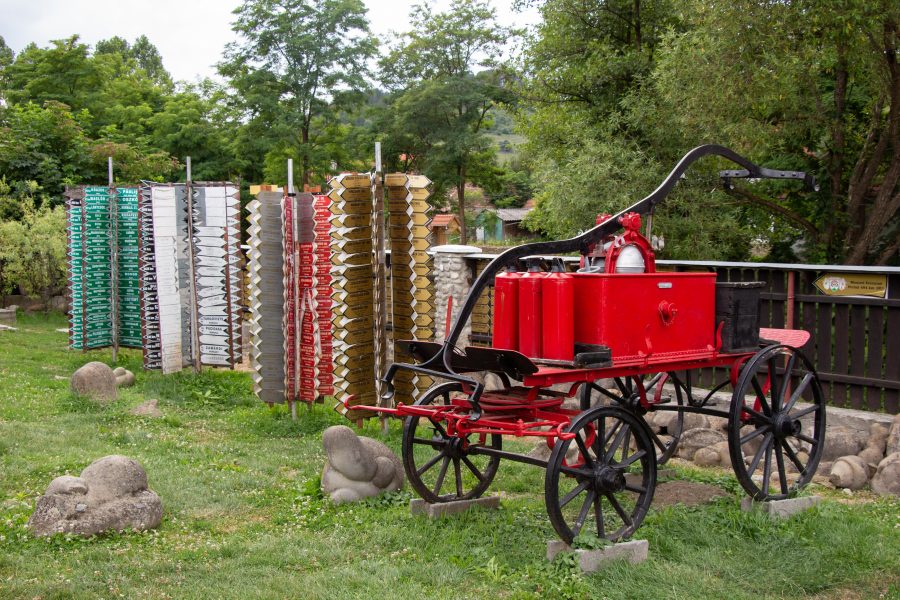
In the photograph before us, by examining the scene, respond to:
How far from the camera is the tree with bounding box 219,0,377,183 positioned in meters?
38.0

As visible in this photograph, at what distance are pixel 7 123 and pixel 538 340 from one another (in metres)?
29.5

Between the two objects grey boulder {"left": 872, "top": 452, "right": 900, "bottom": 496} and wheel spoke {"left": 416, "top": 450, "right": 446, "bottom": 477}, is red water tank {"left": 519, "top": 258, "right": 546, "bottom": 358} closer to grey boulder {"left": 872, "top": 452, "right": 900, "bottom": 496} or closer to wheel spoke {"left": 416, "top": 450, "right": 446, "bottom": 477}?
wheel spoke {"left": 416, "top": 450, "right": 446, "bottom": 477}

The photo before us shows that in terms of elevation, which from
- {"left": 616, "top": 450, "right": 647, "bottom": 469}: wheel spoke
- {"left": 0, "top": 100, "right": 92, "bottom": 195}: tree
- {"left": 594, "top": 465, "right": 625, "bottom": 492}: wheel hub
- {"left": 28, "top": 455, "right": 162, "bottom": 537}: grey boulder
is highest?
{"left": 0, "top": 100, "right": 92, "bottom": 195}: tree

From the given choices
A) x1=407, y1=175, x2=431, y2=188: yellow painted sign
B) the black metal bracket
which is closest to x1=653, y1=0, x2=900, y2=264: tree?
x1=407, y1=175, x2=431, y2=188: yellow painted sign

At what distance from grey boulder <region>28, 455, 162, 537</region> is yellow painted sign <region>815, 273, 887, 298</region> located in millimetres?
7285

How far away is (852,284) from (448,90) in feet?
102

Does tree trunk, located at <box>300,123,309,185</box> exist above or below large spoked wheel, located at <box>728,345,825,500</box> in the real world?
above

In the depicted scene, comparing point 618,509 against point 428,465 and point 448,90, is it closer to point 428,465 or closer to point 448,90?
point 428,465

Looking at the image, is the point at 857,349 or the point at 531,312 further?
the point at 857,349

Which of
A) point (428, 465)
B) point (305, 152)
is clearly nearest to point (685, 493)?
point (428, 465)

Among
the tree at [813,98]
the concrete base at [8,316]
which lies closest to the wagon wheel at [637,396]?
the tree at [813,98]

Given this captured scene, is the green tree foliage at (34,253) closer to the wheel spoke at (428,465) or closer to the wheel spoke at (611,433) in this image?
the wheel spoke at (428,465)

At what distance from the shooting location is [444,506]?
6.84 m

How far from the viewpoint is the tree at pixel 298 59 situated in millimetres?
37969
